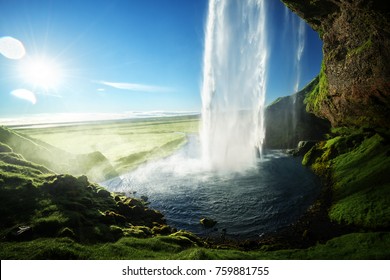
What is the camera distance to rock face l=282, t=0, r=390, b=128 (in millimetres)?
31234

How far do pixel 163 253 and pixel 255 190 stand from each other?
24.0 meters

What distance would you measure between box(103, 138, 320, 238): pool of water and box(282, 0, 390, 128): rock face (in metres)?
14.9

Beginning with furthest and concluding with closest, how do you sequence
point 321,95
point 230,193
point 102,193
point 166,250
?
point 321,95 → point 230,193 → point 102,193 → point 166,250

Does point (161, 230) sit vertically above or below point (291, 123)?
below

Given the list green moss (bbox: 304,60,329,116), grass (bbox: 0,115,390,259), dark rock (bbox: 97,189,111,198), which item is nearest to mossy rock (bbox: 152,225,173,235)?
grass (bbox: 0,115,390,259)

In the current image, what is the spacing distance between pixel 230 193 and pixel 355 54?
28.8m

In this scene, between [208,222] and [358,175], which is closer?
[208,222]

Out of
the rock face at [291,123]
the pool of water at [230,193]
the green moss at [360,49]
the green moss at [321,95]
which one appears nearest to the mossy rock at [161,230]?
the pool of water at [230,193]

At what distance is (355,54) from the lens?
38094 millimetres

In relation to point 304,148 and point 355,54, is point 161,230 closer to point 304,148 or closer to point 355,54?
point 355,54

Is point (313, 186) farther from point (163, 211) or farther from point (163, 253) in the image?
point (163, 253)

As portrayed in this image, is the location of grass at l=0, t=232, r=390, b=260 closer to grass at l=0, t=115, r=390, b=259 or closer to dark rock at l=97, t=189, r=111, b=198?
grass at l=0, t=115, r=390, b=259

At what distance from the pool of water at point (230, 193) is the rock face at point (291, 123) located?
20.0 m

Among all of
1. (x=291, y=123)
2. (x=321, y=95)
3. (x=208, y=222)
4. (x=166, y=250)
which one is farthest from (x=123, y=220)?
(x=291, y=123)
